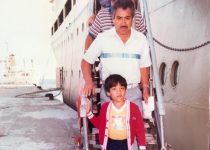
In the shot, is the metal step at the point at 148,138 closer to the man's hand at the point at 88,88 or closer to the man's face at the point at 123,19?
the man's hand at the point at 88,88

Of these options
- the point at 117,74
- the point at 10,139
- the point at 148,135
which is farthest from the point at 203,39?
the point at 10,139

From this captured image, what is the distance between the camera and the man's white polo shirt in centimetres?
390

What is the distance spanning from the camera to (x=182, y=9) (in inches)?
244

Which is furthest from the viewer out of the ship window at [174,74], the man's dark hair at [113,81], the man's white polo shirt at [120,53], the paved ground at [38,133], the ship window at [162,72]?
the paved ground at [38,133]

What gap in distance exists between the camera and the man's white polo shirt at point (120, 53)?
3.90 metres

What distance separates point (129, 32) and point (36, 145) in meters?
3.99

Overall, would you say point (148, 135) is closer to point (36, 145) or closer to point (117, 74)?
point (117, 74)

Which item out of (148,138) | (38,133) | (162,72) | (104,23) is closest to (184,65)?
(162,72)

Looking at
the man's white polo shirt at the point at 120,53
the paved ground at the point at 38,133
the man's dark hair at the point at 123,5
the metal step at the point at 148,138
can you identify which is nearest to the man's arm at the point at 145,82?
the man's white polo shirt at the point at 120,53

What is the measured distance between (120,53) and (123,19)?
14.4 inches

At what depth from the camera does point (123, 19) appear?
374 centimetres

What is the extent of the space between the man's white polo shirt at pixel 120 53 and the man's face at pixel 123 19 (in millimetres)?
134

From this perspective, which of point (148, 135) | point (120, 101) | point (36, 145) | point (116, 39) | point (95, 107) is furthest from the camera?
point (36, 145)

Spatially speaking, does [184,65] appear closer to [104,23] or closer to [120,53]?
[104,23]
